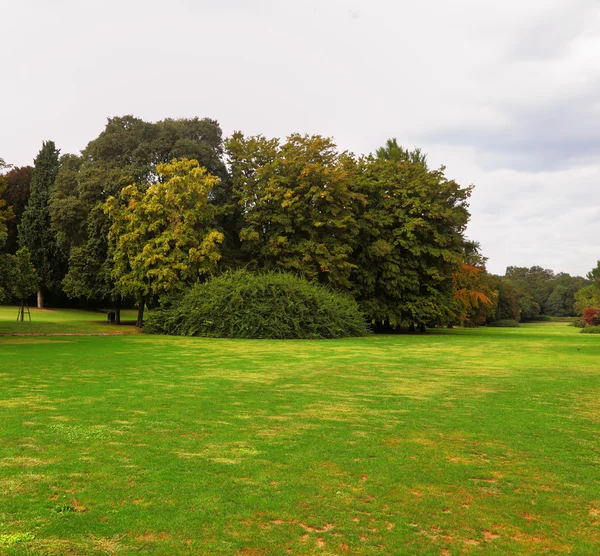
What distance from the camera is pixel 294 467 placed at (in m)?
5.75

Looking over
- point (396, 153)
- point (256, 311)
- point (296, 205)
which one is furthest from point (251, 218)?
point (396, 153)

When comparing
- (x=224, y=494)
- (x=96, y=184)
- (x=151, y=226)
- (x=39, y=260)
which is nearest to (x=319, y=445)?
(x=224, y=494)

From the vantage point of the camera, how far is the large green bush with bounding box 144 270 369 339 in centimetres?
2908

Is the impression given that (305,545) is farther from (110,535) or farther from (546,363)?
(546,363)

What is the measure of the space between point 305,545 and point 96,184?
3557 cm

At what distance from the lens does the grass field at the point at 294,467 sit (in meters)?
4.14

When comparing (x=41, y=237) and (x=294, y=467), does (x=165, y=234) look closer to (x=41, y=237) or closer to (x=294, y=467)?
(x=41, y=237)

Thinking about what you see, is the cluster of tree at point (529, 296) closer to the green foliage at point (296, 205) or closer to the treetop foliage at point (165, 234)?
the green foliage at point (296, 205)

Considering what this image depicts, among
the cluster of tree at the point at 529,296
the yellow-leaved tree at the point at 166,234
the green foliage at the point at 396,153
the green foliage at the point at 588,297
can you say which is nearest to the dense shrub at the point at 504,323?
the cluster of tree at the point at 529,296

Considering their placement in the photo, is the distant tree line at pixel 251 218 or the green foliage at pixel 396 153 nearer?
the distant tree line at pixel 251 218

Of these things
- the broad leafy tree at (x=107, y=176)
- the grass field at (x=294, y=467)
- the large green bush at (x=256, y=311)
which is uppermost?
the broad leafy tree at (x=107, y=176)

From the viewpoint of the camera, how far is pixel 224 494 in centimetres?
491

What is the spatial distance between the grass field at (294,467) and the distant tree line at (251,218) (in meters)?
21.3

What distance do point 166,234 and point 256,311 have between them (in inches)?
293
